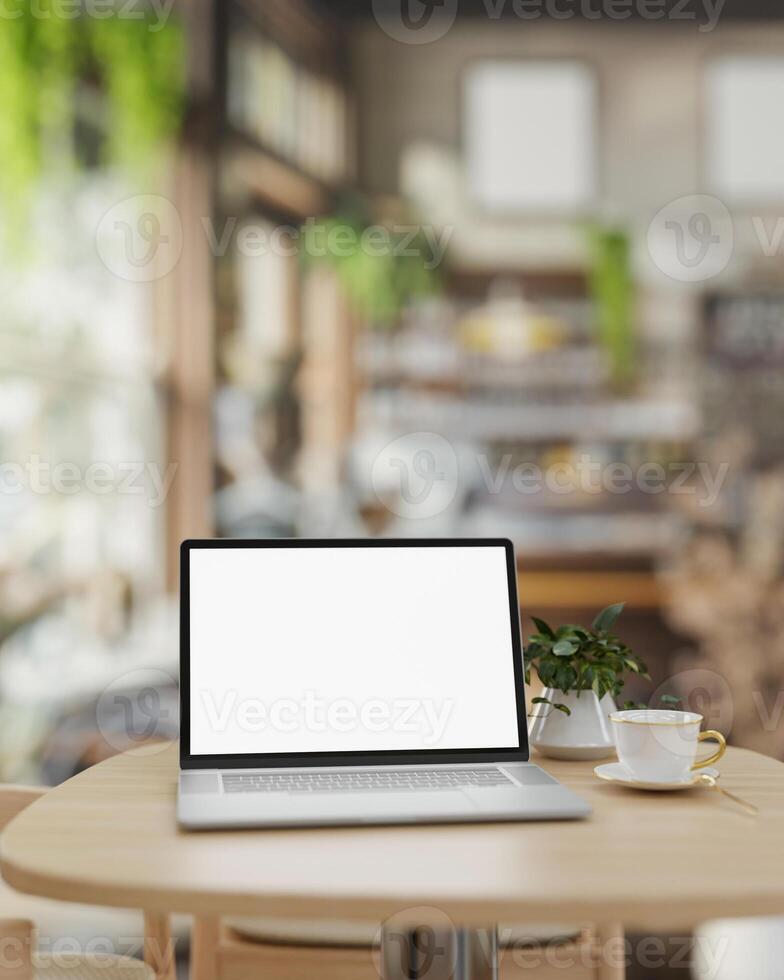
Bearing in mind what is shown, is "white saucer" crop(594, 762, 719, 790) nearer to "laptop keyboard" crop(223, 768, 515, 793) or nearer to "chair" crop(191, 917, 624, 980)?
"laptop keyboard" crop(223, 768, 515, 793)

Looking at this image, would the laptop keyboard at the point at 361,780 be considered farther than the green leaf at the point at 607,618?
No

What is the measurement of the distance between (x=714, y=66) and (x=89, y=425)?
296cm

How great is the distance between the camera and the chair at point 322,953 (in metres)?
1.52

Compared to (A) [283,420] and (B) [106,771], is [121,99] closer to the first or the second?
(A) [283,420]

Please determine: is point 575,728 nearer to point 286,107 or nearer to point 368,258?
point 368,258

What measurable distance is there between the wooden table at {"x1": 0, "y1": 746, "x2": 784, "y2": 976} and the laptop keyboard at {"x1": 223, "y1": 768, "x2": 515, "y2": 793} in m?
0.09

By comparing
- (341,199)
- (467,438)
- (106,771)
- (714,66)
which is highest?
(714,66)

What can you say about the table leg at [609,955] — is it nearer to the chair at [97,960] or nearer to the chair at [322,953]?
the chair at [322,953]

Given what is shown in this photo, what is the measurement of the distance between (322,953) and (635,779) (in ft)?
2.01

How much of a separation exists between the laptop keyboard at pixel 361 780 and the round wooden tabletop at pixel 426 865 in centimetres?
8

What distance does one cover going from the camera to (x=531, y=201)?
4539mm

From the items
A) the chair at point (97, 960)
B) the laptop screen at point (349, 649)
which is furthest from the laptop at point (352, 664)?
the chair at point (97, 960)

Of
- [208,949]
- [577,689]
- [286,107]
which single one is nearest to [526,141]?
[286,107]

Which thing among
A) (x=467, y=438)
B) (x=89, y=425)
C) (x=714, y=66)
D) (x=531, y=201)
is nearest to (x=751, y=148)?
(x=714, y=66)
